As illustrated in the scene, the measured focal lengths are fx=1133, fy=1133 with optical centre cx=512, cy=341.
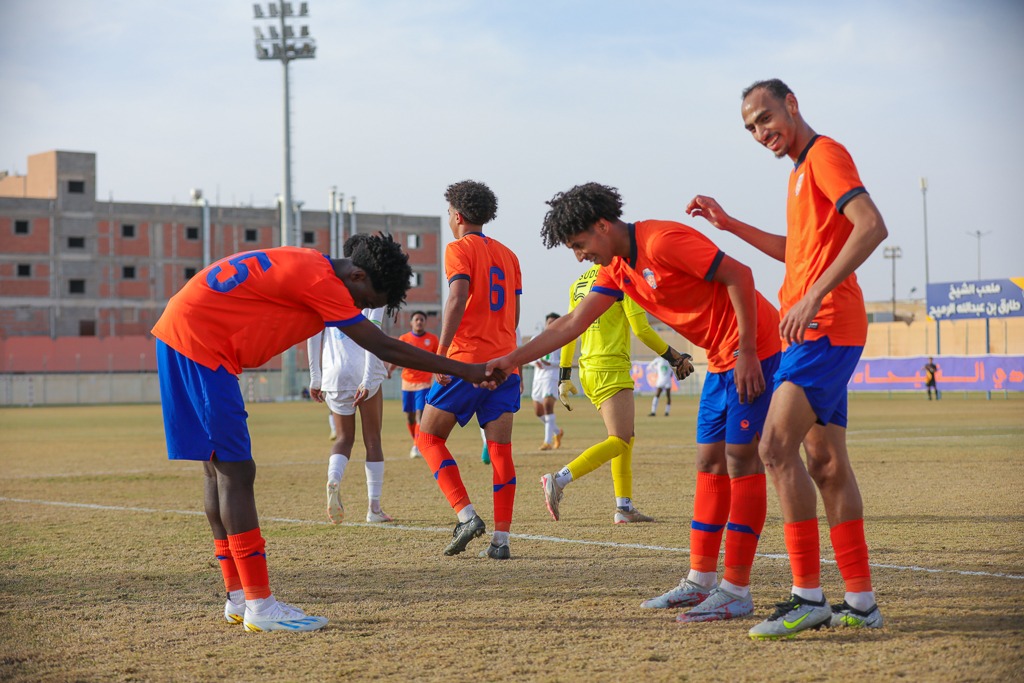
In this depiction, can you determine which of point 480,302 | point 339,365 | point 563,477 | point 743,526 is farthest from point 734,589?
point 339,365

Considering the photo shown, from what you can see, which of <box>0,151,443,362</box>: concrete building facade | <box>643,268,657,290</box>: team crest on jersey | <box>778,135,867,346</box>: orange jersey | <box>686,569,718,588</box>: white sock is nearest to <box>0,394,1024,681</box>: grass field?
<box>686,569,718,588</box>: white sock

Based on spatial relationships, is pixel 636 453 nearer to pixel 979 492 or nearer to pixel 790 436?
pixel 979 492

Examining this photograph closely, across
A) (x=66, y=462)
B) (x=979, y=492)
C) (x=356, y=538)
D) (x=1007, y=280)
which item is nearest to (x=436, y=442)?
(x=356, y=538)

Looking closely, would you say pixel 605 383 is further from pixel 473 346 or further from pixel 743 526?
pixel 743 526

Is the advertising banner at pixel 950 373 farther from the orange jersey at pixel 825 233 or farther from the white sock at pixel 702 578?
the orange jersey at pixel 825 233

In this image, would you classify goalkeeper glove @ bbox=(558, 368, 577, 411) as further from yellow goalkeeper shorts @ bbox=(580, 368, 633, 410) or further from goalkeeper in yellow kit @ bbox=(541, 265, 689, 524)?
yellow goalkeeper shorts @ bbox=(580, 368, 633, 410)

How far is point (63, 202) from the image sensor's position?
253ft

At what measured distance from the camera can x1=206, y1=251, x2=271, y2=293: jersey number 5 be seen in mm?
5332

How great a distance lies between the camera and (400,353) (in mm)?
5445

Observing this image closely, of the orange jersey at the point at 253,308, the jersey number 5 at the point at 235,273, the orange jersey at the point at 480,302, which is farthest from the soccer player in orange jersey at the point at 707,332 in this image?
the orange jersey at the point at 480,302

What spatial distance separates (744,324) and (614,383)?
4222 mm

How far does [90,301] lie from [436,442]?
76.0 m

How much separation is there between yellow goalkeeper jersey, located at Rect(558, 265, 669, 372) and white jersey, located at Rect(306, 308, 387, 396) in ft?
5.87

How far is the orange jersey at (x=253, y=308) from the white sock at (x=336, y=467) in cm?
360
